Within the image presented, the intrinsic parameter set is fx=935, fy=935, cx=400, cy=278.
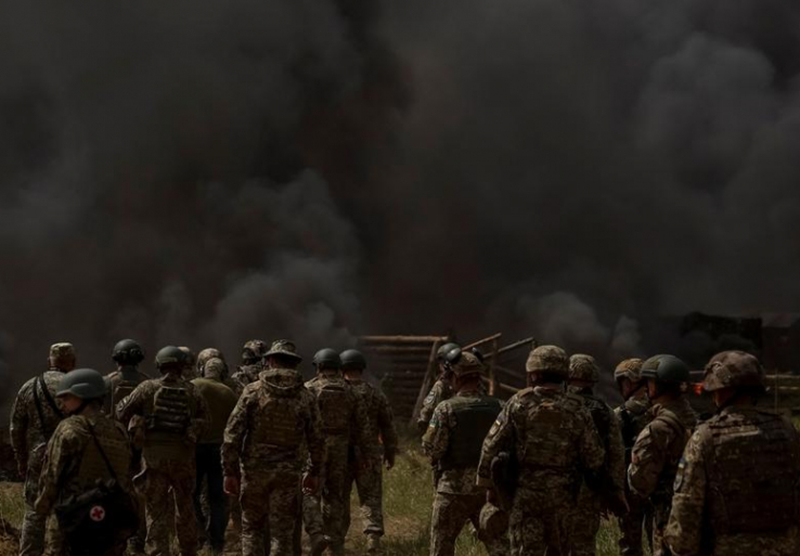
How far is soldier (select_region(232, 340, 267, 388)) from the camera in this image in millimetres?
10211

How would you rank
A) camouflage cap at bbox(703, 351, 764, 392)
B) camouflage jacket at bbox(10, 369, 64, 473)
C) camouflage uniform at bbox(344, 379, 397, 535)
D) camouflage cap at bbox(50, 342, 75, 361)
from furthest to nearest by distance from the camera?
camouflage uniform at bbox(344, 379, 397, 535), camouflage cap at bbox(50, 342, 75, 361), camouflage jacket at bbox(10, 369, 64, 473), camouflage cap at bbox(703, 351, 764, 392)

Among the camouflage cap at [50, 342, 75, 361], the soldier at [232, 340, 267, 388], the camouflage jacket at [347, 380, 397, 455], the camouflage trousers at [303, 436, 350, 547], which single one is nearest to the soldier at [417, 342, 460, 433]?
the camouflage jacket at [347, 380, 397, 455]

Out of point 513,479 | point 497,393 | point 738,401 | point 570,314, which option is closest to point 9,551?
point 513,479

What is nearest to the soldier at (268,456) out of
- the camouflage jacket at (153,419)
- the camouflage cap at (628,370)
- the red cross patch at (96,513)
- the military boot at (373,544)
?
the camouflage jacket at (153,419)

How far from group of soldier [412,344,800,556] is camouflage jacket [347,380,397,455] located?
21.5 inches

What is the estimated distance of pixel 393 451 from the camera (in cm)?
960

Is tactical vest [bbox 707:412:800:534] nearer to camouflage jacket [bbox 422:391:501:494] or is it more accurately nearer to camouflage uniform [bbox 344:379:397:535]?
camouflage jacket [bbox 422:391:501:494]

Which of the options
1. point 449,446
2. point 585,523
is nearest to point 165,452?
point 449,446

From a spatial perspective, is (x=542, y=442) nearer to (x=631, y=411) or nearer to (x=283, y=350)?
(x=631, y=411)

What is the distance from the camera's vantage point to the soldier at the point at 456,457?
750 centimetres

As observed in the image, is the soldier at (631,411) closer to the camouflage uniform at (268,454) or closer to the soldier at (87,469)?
the camouflage uniform at (268,454)

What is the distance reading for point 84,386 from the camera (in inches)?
220

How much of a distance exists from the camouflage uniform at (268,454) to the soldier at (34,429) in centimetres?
151

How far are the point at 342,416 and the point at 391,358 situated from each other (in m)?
12.6
